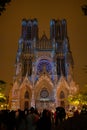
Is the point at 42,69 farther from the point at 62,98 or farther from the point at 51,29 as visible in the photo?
the point at 51,29

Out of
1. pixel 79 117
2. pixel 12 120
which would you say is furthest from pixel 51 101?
pixel 79 117

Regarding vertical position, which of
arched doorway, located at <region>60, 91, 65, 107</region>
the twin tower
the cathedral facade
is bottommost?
arched doorway, located at <region>60, 91, 65, 107</region>

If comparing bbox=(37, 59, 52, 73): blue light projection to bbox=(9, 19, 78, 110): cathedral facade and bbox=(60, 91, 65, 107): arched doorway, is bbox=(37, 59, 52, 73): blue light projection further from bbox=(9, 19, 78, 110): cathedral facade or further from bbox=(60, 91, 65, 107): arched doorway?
bbox=(60, 91, 65, 107): arched doorway

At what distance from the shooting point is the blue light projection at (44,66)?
6125 centimetres

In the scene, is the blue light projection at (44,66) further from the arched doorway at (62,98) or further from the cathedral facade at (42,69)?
the arched doorway at (62,98)

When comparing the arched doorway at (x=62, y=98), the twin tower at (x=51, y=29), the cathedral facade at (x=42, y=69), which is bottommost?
the arched doorway at (x=62, y=98)

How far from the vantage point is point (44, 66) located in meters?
61.7

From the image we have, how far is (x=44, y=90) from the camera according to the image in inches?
2286

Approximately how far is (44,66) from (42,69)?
1.08 m

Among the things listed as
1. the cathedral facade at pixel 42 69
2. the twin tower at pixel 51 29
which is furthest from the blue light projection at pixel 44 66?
the twin tower at pixel 51 29

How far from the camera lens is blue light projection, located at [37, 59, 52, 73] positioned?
2411 inches

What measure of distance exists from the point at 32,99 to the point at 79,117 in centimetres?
5056

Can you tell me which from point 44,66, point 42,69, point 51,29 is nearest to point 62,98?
point 42,69

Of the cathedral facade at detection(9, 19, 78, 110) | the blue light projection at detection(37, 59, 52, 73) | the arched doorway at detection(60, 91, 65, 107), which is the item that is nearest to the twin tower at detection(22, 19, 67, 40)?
the cathedral facade at detection(9, 19, 78, 110)
